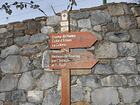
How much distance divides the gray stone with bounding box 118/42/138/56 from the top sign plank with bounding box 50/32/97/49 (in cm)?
42

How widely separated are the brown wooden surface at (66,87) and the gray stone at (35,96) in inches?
15.7

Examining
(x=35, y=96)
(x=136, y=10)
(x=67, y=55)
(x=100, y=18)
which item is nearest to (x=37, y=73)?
(x=35, y=96)

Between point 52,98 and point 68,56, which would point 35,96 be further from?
point 68,56

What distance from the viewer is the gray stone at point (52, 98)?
5473 mm

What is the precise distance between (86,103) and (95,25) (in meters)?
1.20

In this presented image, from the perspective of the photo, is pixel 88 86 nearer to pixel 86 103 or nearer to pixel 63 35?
pixel 86 103

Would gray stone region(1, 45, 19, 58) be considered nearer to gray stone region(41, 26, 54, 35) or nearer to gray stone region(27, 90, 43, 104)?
gray stone region(41, 26, 54, 35)

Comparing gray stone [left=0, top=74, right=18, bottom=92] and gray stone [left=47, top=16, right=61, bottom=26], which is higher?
gray stone [left=47, top=16, right=61, bottom=26]

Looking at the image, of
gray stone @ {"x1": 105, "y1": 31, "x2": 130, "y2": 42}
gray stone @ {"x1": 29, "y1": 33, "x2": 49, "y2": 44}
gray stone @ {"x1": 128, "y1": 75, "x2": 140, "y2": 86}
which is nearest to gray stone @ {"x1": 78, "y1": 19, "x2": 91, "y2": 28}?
gray stone @ {"x1": 105, "y1": 31, "x2": 130, "y2": 42}

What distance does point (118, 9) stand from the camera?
5.49 metres

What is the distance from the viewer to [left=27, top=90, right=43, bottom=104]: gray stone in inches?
220

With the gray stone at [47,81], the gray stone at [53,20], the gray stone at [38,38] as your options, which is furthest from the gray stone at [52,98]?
the gray stone at [53,20]

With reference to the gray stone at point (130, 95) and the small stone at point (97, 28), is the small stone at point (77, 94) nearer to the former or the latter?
the gray stone at point (130, 95)

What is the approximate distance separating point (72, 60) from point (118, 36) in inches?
31.0
